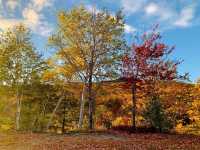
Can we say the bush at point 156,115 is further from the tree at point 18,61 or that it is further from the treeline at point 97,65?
the tree at point 18,61

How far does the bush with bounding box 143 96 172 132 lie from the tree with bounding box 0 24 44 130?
15.7 m

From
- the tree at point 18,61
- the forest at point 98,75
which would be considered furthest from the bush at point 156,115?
the tree at point 18,61

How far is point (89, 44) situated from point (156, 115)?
922 cm

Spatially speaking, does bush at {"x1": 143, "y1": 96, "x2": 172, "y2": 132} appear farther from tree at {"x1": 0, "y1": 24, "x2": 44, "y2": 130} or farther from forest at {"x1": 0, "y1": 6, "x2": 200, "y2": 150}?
tree at {"x1": 0, "y1": 24, "x2": 44, "y2": 130}

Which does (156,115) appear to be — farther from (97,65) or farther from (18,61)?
(18,61)

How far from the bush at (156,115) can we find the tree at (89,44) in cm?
525

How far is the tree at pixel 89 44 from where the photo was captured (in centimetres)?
3412

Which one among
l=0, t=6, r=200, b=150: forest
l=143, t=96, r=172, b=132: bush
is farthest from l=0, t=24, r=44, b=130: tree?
l=143, t=96, r=172, b=132: bush

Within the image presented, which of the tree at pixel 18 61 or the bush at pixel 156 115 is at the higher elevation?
the tree at pixel 18 61

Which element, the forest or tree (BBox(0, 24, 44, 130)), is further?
tree (BBox(0, 24, 44, 130))

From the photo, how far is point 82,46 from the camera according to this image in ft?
112

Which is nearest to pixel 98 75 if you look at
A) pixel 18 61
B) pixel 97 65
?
pixel 97 65

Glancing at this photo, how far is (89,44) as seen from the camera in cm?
3416

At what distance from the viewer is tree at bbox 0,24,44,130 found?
4016 centimetres
